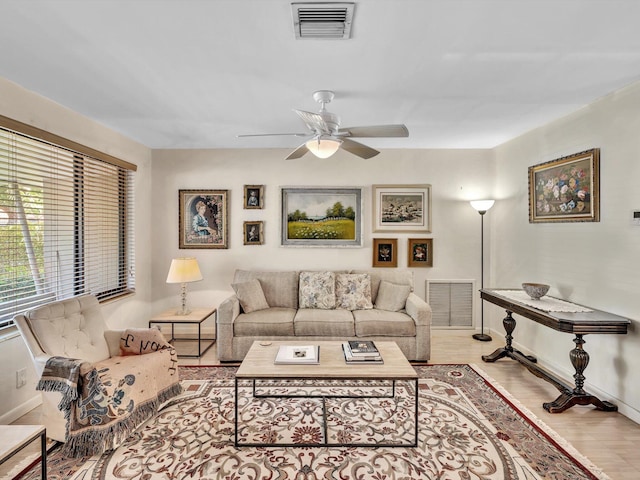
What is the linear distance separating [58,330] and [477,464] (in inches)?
114

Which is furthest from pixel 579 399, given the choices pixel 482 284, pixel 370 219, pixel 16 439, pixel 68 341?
pixel 68 341

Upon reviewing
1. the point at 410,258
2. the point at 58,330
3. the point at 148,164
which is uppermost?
the point at 148,164

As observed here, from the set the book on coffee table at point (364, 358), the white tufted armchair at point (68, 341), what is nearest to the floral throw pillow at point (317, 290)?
the book on coffee table at point (364, 358)

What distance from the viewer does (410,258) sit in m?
4.58

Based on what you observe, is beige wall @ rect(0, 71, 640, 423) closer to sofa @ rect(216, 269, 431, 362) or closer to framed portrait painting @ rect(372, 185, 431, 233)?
framed portrait painting @ rect(372, 185, 431, 233)

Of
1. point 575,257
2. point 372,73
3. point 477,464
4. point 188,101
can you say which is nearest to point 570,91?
point 575,257

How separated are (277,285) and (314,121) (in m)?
2.37

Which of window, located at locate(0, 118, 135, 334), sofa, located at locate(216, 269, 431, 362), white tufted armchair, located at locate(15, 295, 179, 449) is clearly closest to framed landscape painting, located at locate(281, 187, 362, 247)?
sofa, located at locate(216, 269, 431, 362)

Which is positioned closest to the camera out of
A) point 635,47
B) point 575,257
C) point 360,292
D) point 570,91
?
point 635,47

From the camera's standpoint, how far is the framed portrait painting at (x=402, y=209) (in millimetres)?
4570

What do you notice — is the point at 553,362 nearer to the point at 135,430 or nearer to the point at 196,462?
the point at 196,462

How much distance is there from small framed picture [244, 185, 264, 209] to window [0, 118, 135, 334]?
4.58 ft

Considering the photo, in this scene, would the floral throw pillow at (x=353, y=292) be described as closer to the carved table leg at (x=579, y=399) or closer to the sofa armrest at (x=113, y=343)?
the carved table leg at (x=579, y=399)

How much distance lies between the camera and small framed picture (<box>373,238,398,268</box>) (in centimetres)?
458
